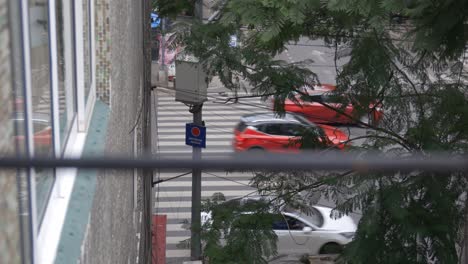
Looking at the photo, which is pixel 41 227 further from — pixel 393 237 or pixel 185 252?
pixel 185 252

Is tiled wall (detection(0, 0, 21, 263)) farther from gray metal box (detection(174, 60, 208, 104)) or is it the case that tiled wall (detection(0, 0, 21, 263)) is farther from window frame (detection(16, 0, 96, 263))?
gray metal box (detection(174, 60, 208, 104))

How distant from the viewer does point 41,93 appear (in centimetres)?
278

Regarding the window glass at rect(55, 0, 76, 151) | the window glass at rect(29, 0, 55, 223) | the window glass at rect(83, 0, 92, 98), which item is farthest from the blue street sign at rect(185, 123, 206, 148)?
the window glass at rect(29, 0, 55, 223)

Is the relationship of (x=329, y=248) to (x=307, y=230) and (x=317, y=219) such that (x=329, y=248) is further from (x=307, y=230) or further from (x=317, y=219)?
(x=317, y=219)

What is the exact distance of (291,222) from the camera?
1505 cm

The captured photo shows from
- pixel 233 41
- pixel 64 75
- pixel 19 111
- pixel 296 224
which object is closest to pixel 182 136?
pixel 296 224

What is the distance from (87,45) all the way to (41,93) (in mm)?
2107

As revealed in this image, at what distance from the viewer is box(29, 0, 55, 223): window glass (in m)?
2.60

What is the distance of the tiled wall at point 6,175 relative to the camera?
1888 mm

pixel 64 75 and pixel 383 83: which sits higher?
pixel 64 75

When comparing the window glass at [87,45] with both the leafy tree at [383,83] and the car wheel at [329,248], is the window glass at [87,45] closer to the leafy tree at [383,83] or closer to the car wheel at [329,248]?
the leafy tree at [383,83]

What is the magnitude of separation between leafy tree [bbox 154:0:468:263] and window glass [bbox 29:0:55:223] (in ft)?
13.6

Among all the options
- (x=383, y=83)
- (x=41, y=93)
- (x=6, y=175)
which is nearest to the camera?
(x=6, y=175)

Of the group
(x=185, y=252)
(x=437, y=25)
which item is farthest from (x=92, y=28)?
(x=185, y=252)
